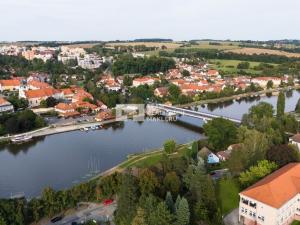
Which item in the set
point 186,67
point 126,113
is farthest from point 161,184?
point 186,67

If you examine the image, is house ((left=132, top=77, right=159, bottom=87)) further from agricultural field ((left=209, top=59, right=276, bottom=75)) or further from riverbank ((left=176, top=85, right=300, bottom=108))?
agricultural field ((left=209, top=59, right=276, bottom=75))

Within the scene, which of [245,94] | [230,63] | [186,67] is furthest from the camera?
[230,63]

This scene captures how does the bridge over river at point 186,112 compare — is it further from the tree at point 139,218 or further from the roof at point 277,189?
the tree at point 139,218

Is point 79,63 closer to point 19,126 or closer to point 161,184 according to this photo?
point 19,126

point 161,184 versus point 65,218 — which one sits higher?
point 161,184

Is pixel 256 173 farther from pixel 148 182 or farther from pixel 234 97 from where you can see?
pixel 234 97

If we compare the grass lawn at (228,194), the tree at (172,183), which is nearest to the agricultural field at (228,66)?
the grass lawn at (228,194)

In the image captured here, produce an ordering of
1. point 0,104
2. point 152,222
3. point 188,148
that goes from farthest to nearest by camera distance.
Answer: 1. point 0,104
2. point 188,148
3. point 152,222
